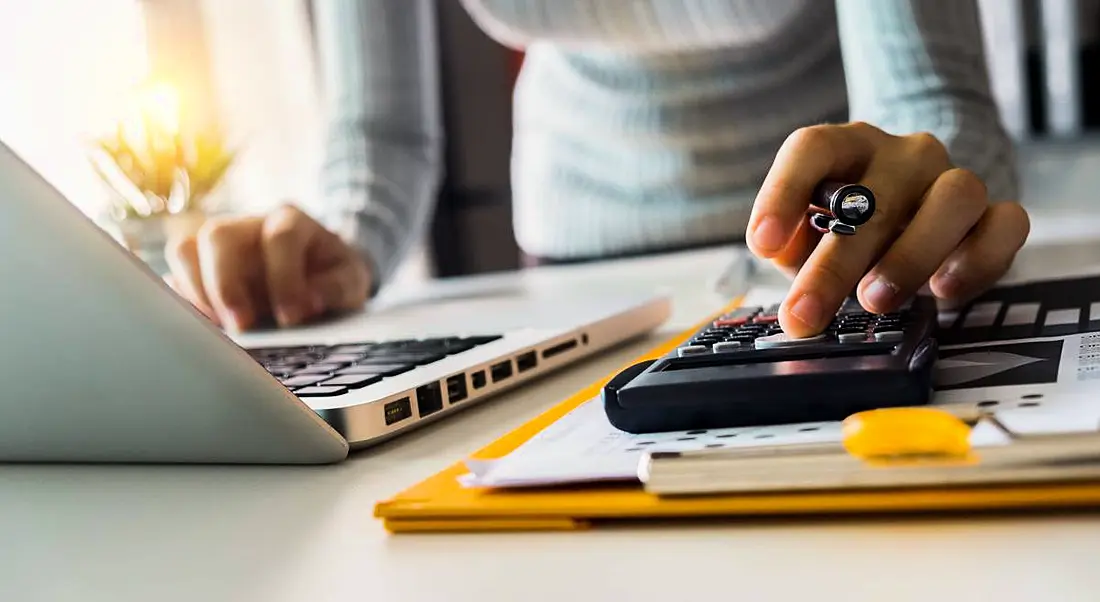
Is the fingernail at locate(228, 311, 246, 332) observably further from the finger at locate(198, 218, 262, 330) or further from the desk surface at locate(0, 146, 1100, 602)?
the desk surface at locate(0, 146, 1100, 602)

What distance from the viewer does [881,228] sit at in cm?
46

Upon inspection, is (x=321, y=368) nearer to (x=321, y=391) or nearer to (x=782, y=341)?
(x=321, y=391)

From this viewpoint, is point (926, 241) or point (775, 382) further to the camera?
point (926, 241)

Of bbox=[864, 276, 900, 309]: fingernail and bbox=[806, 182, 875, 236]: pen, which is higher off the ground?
bbox=[806, 182, 875, 236]: pen

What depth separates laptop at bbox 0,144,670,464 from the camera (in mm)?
333

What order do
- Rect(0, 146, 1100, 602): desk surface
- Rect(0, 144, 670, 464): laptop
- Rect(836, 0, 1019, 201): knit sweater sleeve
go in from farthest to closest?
1. Rect(836, 0, 1019, 201): knit sweater sleeve
2. Rect(0, 144, 670, 464): laptop
3. Rect(0, 146, 1100, 602): desk surface

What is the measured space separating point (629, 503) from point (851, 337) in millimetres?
127

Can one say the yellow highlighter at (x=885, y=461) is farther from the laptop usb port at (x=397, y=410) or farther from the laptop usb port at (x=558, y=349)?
the laptop usb port at (x=558, y=349)

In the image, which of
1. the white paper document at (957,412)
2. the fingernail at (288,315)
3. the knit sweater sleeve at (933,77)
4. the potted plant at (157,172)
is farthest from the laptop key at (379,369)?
the potted plant at (157,172)

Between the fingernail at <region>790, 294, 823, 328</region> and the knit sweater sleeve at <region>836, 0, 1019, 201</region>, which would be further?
the knit sweater sleeve at <region>836, 0, 1019, 201</region>

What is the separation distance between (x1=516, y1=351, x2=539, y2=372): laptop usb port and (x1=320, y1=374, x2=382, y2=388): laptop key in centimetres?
8

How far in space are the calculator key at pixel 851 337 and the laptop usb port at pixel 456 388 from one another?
0.17 m

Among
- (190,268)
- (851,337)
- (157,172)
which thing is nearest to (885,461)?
(851,337)

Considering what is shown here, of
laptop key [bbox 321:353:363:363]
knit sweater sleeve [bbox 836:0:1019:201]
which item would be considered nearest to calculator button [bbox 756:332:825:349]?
laptop key [bbox 321:353:363:363]
